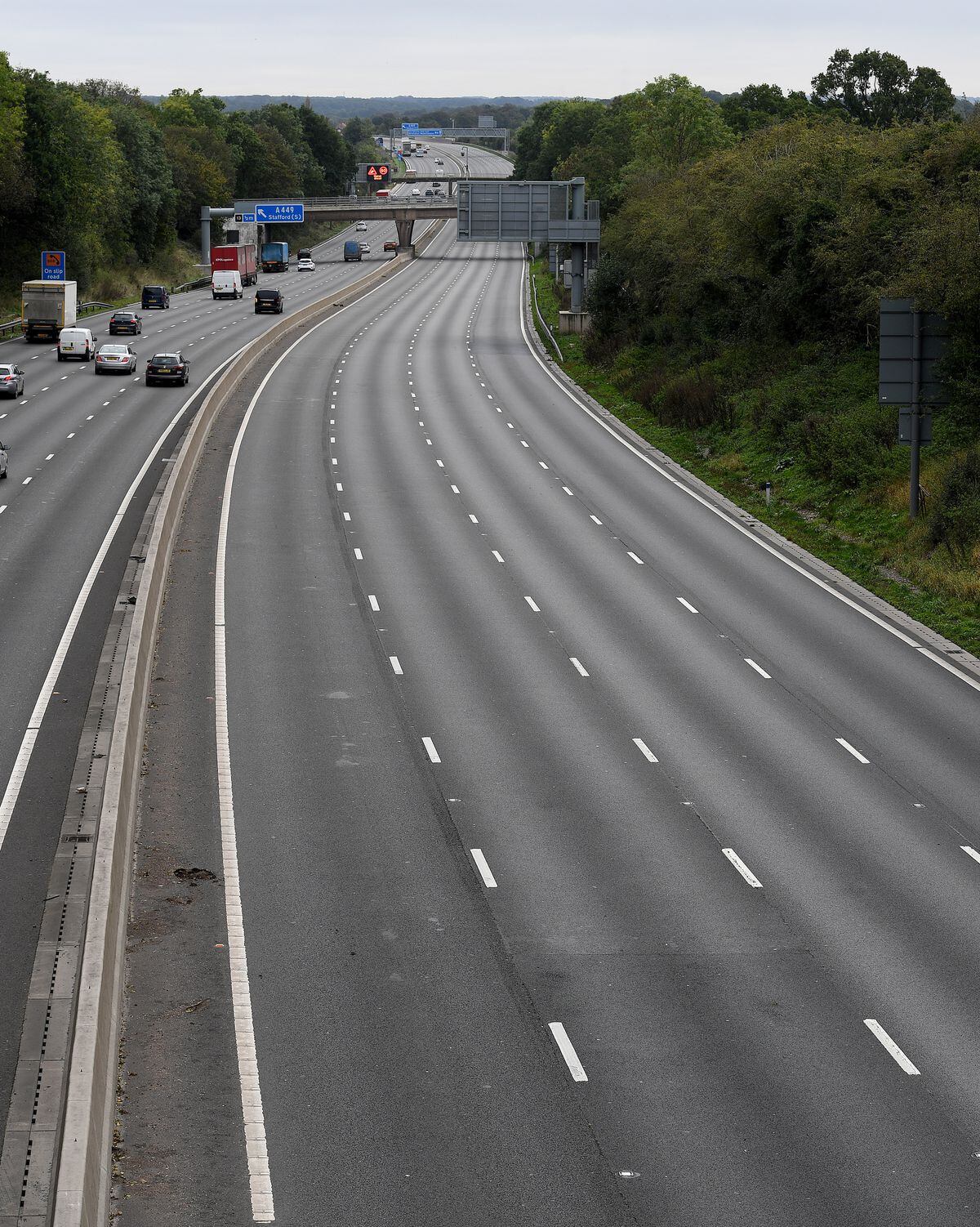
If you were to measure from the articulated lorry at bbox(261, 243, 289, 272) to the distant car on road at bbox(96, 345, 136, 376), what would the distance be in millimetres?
79454

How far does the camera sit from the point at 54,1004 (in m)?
11.9

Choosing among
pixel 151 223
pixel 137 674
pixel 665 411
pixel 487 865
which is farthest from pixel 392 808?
pixel 151 223

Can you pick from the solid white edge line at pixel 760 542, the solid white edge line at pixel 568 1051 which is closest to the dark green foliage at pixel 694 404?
the solid white edge line at pixel 760 542

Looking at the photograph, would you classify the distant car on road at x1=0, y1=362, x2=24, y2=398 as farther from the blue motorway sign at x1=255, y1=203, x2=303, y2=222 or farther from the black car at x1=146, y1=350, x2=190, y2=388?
the blue motorway sign at x1=255, y1=203, x2=303, y2=222

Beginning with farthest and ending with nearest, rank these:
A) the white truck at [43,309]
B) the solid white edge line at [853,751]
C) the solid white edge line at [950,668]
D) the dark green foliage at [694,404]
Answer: the white truck at [43,309]
the dark green foliage at [694,404]
the solid white edge line at [950,668]
the solid white edge line at [853,751]

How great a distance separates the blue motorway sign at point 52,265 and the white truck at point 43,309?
983cm

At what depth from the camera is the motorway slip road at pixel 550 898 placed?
11422mm

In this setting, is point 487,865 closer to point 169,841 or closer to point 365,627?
point 169,841

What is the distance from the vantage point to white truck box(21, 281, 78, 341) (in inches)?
3145

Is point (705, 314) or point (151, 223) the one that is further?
point (151, 223)

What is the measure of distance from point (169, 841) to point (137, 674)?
462cm

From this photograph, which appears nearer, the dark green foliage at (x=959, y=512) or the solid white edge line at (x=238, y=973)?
the solid white edge line at (x=238, y=973)

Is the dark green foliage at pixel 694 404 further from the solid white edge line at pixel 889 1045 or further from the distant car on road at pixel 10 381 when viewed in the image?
the solid white edge line at pixel 889 1045

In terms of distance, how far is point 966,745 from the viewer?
22.8 metres
